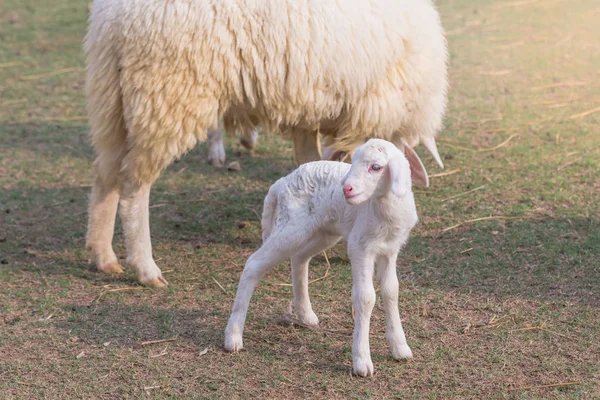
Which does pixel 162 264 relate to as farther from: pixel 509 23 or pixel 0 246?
pixel 509 23

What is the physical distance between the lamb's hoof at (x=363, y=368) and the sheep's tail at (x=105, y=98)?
1782 millimetres

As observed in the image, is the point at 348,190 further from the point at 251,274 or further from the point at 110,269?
the point at 110,269

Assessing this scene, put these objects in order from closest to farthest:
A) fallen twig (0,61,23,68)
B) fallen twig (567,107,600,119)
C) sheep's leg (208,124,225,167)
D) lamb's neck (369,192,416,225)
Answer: lamb's neck (369,192,416,225), sheep's leg (208,124,225,167), fallen twig (567,107,600,119), fallen twig (0,61,23,68)

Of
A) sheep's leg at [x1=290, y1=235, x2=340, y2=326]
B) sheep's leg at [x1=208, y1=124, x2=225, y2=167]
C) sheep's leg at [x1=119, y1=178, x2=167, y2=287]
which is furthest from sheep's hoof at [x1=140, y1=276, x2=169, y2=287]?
sheep's leg at [x1=208, y1=124, x2=225, y2=167]

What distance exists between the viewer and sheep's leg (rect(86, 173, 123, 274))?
14.0 feet

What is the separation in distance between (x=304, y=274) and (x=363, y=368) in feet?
1.79

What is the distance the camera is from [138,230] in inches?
160

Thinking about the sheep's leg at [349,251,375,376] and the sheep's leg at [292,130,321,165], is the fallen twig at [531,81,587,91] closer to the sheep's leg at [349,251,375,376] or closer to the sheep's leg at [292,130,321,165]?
the sheep's leg at [292,130,321,165]

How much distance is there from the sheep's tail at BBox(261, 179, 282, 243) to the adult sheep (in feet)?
2.45

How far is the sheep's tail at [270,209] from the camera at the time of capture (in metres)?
3.37

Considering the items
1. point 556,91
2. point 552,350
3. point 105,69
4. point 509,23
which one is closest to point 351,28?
point 105,69

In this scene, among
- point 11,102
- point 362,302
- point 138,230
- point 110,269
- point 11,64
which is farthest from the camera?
point 11,64

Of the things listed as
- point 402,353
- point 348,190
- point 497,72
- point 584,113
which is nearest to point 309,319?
point 402,353

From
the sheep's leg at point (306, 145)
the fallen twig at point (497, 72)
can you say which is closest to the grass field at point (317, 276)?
the fallen twig at point (497, 72)
